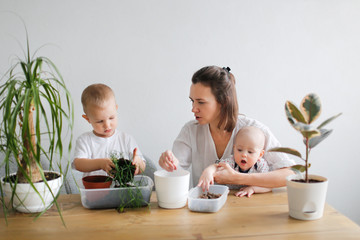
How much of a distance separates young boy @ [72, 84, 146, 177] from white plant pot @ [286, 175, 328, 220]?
76 cm

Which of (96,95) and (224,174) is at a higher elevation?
(96,95)

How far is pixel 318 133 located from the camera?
1.17 m

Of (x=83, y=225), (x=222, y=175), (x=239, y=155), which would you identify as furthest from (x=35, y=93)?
(x=239, y=155)

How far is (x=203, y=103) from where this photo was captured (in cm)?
185

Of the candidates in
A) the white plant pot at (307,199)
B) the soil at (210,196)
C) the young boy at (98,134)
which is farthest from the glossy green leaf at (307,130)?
the young boy at (98,134)

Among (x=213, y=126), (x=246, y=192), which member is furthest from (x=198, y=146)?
(x=246, y=192)

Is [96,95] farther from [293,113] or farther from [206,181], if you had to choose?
[293,113]

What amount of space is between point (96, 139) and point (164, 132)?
0.52m

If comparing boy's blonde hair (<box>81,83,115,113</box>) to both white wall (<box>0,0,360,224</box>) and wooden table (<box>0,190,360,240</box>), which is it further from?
wooden table (<box>0,190,360,240</box>)

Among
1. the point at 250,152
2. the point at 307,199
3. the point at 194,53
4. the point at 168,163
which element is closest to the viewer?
the point at 307,199

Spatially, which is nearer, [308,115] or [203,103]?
[308,115]

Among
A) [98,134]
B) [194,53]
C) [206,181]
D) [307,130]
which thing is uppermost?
[194,53]

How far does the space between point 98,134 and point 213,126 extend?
681 millimetres

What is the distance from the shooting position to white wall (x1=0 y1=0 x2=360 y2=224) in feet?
7.32
